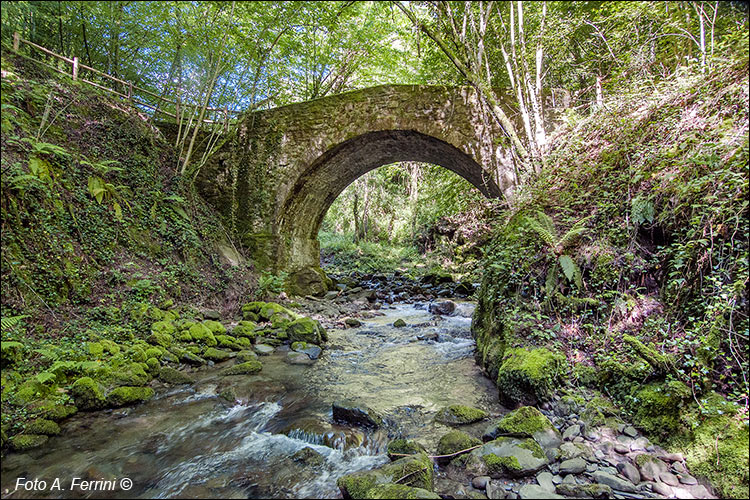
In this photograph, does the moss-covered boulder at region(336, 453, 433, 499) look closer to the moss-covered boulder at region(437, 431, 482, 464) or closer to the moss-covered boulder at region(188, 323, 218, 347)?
the moss-covered boulder at region(437, 431, 482, 464)

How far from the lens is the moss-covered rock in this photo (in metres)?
3.89

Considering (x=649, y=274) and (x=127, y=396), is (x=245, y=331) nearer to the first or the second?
(x=127, y=396)

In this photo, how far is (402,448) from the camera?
8.61ft

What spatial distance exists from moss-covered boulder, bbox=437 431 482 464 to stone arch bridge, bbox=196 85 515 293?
589cm

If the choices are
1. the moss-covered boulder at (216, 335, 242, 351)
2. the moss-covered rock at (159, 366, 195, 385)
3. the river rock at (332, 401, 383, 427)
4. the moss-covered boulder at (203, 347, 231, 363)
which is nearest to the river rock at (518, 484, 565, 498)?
the river rock at (332, 401, 383, 427)

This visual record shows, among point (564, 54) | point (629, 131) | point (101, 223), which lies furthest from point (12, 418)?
point (564, 54)

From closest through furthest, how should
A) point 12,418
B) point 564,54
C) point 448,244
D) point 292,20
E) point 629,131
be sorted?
point 12,418 < point 629,131 < point 564,54 < point 292,20 < point 448,244

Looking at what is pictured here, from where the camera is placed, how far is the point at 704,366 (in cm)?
222

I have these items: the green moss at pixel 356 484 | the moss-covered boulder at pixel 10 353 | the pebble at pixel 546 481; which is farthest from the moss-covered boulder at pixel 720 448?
the moss-covered boulder at pixel 10 353

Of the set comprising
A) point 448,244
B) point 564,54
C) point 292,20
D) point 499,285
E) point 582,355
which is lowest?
point 582,355

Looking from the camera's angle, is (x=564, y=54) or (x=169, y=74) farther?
(x=169, y=74)

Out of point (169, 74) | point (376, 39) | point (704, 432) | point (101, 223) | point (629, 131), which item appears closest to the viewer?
point (704, 432)

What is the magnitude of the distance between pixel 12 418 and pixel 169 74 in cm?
793

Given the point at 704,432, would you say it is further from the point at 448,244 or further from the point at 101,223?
the point at 448,244
